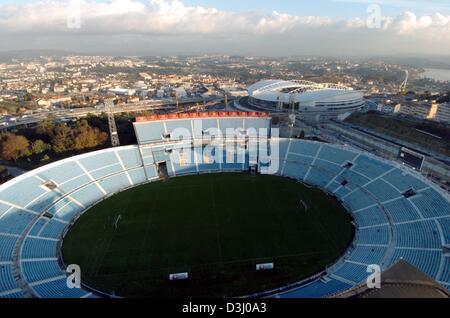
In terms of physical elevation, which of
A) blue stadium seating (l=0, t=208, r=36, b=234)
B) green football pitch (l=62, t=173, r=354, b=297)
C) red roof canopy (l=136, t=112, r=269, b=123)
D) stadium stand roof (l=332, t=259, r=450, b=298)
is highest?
stadium stand roof (l=332, t=259, r=450, b=298)

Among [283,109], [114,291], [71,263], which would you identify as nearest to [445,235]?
[114,291]

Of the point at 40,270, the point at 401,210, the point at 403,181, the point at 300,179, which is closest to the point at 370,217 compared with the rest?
the point at 401,210

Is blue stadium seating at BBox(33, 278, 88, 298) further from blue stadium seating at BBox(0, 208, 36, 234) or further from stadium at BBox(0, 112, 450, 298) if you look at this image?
blue stadium seating at BBox(0, 208, 36, 234)

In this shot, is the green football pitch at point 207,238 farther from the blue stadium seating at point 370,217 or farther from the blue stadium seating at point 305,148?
the blue stadium seating at point 305,148

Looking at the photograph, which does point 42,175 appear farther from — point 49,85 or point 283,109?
point 49,85

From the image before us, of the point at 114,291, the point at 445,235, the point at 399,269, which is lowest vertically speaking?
the point at 114,291

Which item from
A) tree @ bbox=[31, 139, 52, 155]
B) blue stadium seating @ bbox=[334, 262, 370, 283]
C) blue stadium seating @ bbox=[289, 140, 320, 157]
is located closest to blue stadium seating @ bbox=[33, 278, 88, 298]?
blue stadium seating @ bbox=[334, 262, 370, 283]

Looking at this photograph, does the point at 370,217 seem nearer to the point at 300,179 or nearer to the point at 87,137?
the point at 300,179
